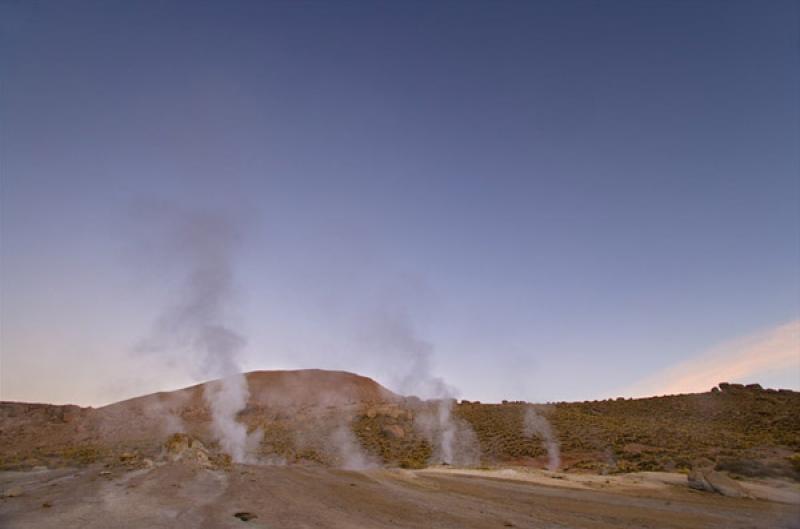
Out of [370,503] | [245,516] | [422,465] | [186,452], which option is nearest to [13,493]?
[186,452]

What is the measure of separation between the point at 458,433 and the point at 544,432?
7.85 metres

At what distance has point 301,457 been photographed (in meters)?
39.2

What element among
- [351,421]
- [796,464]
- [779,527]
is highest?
[351,421]

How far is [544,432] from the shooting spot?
43469 mm

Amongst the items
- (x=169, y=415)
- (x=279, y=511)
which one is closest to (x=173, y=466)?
(x=279, y=511)

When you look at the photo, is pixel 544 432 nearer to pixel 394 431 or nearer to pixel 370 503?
pixel 394 431

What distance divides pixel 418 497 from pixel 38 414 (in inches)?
2754

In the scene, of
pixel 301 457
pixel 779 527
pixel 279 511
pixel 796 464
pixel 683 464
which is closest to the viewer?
pixel 779 527

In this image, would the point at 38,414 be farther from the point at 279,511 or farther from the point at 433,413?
the point at 279,511

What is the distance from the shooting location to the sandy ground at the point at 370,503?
38.1 feet

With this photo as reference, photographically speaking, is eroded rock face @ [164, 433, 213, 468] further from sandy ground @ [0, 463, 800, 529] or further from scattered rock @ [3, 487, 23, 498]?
scattered rock @ [3, 487, 23, 498]

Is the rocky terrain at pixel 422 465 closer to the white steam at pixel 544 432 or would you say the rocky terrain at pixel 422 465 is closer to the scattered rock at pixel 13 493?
the scattered rock at pixel 13 493

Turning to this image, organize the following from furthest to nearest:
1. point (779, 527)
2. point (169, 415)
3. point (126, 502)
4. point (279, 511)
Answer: point (169, 415) < point (126, 502) < point (279, 511) < point (779, 527)

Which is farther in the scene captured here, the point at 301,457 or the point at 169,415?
the point at 169,415
